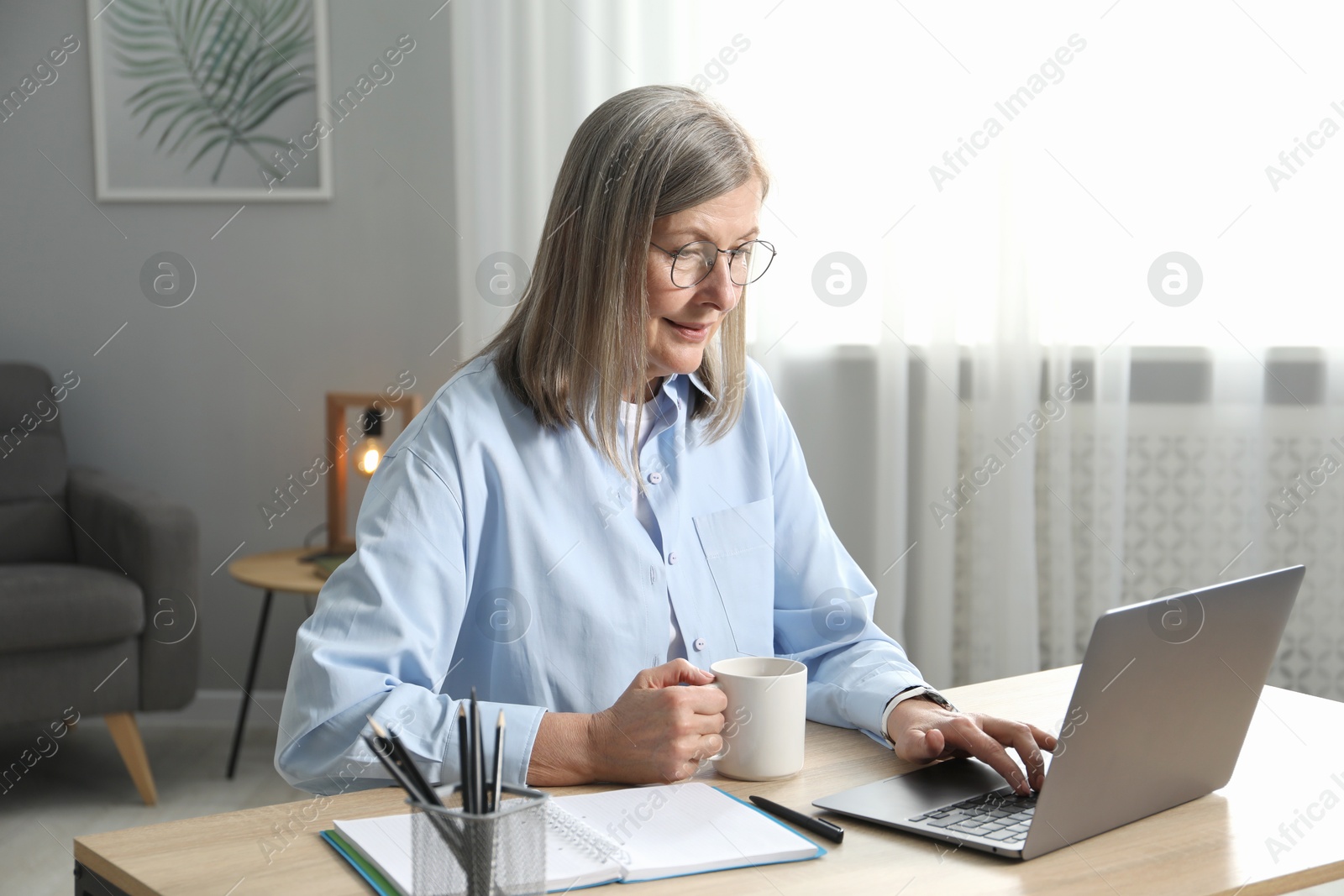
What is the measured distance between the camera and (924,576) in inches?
109

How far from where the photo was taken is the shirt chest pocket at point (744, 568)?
128 cm

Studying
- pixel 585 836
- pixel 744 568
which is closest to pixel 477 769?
pixel 585 836

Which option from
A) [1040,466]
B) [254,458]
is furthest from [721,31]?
[254,458]

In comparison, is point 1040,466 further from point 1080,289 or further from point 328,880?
point 328,880

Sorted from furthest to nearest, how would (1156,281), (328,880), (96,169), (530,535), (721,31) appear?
1. (96,169)
2. (721,31)
3. (1156,281)
4. (530,535)
5. (328,880)

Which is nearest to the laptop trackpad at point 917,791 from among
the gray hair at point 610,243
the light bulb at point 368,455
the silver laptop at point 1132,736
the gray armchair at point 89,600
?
the silver laptop at point 1132,736

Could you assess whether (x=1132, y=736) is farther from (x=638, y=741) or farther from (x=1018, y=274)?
(x=1018, y=274)

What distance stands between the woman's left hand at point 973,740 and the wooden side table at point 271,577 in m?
1.80

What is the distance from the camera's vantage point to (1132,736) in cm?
85

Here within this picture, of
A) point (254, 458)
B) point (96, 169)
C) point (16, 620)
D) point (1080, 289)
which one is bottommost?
point (16, 620)

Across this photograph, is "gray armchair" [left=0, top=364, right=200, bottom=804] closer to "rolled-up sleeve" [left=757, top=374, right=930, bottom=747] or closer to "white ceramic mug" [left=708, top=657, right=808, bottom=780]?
"rolled-up sleeve" [left=757, top=374, right=930, bottom=747]

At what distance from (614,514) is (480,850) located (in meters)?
0.57

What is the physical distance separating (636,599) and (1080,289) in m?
1.81

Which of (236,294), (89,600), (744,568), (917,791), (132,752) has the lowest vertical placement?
(132,752)
